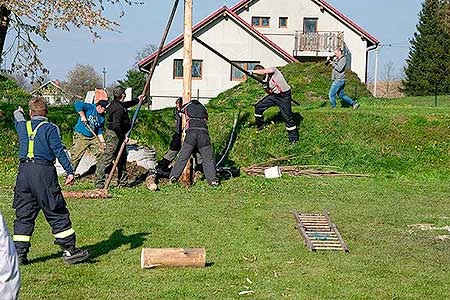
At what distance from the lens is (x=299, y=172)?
16.6 metres

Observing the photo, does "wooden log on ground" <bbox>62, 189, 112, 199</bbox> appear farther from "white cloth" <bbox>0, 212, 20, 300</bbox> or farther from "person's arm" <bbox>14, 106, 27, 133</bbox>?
"white cloth" <bbox>0, 212, 20, 300</bbox>

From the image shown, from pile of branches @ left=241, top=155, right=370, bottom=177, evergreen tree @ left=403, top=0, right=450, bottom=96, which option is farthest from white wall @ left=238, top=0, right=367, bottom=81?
pile of branches @ left=241, top=155, right=370, bottom=177

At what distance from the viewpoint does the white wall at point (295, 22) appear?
5059cm

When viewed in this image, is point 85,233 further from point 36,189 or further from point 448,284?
point 448,284

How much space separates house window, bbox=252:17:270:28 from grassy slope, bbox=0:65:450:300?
104 feet

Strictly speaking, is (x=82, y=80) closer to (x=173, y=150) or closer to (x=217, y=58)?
(x=217, y=58)

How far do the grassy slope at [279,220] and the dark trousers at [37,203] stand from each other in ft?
1.24

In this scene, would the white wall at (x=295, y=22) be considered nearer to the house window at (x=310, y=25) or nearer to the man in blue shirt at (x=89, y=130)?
the house window at (x=310, y=25)

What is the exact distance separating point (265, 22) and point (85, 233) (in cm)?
4249

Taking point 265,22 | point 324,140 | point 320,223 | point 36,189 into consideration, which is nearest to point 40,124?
point 36,189

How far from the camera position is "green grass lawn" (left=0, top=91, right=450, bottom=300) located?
25.5ft

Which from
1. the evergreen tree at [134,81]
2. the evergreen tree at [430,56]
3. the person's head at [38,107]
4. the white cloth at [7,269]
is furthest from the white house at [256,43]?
the white cloth at [7,269]

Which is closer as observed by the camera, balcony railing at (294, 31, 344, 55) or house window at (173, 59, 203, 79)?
house window at (173, 59, 203, 79)

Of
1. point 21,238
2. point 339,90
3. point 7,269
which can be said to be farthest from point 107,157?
point 7,269
